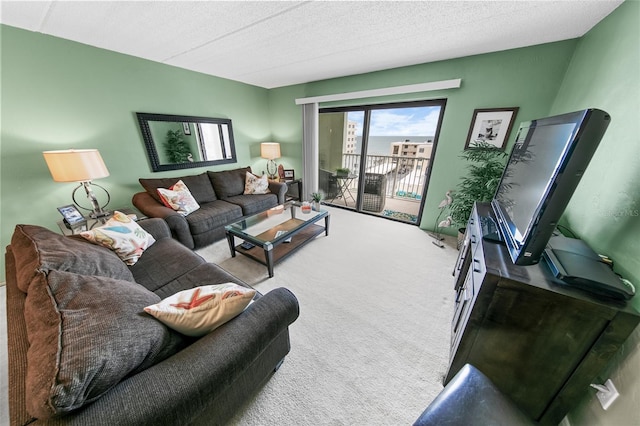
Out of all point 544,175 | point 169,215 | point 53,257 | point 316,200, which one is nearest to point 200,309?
point 53,257

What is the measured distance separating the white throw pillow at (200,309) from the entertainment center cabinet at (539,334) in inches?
43.8

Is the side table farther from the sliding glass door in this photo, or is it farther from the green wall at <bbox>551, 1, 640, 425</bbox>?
the green wall at <bbox>551, 1, 640, 425</bbox>

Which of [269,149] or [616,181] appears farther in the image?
[269,149]

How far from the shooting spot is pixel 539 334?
876mm

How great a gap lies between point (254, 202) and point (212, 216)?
2.07 feet

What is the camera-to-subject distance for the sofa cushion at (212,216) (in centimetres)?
236

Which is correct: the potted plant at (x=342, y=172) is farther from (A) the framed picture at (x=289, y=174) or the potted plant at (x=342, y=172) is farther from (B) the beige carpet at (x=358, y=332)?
Result: (B) the beige carpet at (x=358, y=332)

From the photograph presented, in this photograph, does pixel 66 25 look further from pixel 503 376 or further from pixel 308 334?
pixel 503 376

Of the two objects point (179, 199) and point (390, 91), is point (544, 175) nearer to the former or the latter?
point (390, 91)

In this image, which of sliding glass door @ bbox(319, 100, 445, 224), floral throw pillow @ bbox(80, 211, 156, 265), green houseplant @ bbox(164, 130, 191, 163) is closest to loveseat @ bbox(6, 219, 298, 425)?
floral throw pillow @ bbox(80, 211, 156, 265)

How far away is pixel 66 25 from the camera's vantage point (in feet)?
5.48

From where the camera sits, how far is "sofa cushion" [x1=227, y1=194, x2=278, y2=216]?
113 inches

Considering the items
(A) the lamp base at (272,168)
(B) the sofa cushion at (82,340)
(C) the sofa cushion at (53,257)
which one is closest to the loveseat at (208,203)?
(A) the lamp base at (272,168)

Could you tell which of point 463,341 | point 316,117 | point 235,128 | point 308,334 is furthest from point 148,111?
point 463,341
